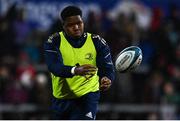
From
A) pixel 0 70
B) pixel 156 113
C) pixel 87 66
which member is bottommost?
pixel 156 113

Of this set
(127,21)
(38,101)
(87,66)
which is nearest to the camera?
(87,66)

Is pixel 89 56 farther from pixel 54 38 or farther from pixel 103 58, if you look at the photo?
pixel 54 38

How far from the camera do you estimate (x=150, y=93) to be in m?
17.5

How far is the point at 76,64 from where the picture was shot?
35.3ft

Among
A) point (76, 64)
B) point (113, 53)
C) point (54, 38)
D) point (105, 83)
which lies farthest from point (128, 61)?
point (113, 53)

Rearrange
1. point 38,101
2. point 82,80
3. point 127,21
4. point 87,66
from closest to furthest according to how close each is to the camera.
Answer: point 87,66, point 82,80, point 38,101, point 127,21

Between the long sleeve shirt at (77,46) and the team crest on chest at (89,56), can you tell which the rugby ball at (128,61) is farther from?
the team crest on chest at (89,56)

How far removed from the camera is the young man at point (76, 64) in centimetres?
1061

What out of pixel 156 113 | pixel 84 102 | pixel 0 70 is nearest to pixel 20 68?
pixel 0 70

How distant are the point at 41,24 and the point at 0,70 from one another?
→ 6.55ft

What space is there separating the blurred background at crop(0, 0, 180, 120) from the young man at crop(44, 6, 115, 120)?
6033 millimetres

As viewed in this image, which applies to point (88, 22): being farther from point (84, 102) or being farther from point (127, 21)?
point (84, 102)

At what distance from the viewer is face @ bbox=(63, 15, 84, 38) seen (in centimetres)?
1056

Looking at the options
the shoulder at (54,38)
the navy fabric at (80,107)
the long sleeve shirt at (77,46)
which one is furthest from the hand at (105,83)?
the shoulder at (54,38)
